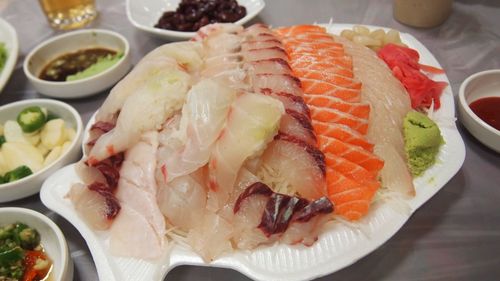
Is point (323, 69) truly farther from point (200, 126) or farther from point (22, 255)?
point (22, 255)

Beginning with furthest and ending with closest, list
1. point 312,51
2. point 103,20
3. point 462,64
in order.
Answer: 1. point 103,20
2. point 462,64
3. point 312,51

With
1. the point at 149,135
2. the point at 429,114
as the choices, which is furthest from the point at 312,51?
the point at 149,135

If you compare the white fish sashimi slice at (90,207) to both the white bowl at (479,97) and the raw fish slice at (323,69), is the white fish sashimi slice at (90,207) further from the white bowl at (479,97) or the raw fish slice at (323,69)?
the white bowl at (479,97)

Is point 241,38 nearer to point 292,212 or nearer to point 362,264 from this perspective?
point 292,212

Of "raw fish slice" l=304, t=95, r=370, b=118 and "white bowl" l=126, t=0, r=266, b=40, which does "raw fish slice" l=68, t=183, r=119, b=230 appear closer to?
"raw fish slice" l=304, t=95, r=370, b=118

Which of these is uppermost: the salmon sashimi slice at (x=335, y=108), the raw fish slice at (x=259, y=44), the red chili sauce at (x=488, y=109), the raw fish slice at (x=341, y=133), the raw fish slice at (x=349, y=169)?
the raw fish slice at (x=259, y=44)

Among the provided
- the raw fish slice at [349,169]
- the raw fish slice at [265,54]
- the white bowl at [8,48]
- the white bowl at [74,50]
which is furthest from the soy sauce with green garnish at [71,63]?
the raw fish slice at [349,169]

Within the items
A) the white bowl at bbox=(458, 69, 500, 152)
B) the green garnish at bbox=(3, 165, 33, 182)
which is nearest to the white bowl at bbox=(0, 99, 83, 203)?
the green garnish at bbox=(3, 165, 33, 182)
